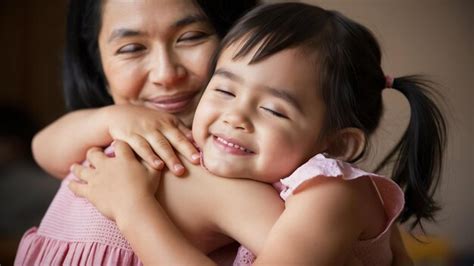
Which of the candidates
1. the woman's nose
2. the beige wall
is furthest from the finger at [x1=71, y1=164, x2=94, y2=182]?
the beige wall

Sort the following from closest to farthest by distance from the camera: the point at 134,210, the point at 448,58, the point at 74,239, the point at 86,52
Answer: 1. the point at 134,210
2. the point at 74,239
3. the point at 86,52
4. the point at 448,58

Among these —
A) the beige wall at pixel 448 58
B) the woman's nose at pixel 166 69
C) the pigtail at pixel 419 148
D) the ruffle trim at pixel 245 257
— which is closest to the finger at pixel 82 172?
the woman's nose at pixel 166 69

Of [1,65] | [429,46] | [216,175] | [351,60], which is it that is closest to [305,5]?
[351,60]

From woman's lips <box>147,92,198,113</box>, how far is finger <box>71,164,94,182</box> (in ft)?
0.68

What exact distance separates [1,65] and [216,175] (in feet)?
8.17

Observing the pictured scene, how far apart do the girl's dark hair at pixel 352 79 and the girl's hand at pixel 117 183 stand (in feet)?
0.82

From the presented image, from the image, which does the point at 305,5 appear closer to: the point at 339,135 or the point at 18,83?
the point at 339,135

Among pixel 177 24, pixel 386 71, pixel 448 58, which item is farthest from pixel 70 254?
pixel 448 58

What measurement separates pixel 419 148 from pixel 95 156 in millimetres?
623

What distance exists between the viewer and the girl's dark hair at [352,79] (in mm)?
943

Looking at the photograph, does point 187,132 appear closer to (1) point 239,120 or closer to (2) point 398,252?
(1) point 239,120

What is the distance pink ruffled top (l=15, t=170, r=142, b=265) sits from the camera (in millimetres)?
931

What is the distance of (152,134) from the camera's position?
1.03 m

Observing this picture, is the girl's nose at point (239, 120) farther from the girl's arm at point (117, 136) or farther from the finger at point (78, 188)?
the finger at point (78, 188)
